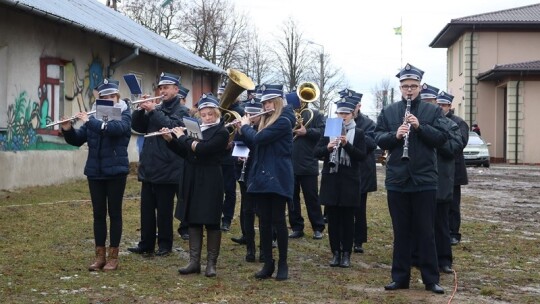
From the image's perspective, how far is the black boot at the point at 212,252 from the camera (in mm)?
9086

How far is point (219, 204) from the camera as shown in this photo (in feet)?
30.2

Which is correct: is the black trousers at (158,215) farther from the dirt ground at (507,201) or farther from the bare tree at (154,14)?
the bare tree at (154,14)

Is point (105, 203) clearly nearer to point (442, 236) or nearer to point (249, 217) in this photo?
point (249, 217)

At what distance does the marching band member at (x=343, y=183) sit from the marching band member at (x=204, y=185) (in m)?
1.44

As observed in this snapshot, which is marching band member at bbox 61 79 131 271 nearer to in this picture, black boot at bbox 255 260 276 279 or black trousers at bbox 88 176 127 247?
black trousers at bbox 88 176 127 247

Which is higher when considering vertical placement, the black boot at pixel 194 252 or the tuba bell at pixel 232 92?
the tuba bell at pixel 232 92

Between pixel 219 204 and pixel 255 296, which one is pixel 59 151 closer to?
pixel 219 204

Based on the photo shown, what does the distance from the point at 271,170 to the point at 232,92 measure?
57.7 inches

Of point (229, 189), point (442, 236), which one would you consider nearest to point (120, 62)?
point (229, 189)

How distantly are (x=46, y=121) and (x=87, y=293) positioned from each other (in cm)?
1198

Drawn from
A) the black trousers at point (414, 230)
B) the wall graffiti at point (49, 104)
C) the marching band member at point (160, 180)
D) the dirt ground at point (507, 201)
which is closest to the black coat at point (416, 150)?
the black trousers at point (414, 230)

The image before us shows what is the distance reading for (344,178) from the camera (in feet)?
33.2

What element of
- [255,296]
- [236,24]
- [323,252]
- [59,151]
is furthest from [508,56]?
[255,296]

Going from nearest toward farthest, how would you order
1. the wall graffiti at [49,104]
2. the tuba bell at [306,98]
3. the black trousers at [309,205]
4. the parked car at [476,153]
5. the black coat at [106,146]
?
the black coat at [106,146], the tuba bell at [306,98], the black trousers at [309,205], the wall graffiti at [49,104], the parked car at [476,153]
